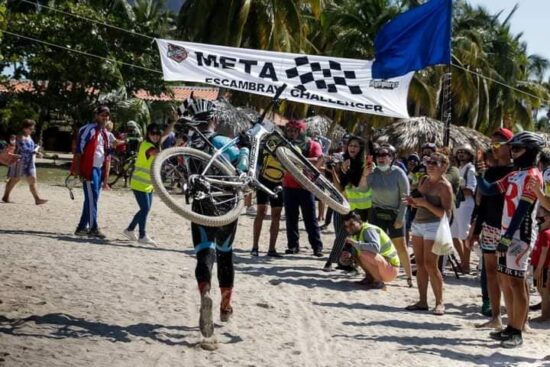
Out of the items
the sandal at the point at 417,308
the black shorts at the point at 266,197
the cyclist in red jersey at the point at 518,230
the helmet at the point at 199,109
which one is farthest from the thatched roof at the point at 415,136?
the helmet at the point at 199,109

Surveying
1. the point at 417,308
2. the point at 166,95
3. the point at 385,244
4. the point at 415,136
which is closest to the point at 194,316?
the point at 417,308

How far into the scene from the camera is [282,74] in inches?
437

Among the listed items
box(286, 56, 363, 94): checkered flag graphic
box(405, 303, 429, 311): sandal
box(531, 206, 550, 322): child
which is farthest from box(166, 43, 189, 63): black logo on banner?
box(531, 206, 550, 322): child

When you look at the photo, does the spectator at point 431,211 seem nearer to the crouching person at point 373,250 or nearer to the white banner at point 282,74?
the crouching person at point 373,250

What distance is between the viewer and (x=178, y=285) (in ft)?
28.4

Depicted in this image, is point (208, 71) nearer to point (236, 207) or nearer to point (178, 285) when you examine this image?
point (178, 285)

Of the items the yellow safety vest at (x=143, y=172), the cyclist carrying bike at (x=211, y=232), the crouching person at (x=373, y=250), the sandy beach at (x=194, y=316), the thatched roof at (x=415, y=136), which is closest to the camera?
the sandy beach at (x=194, y=316)

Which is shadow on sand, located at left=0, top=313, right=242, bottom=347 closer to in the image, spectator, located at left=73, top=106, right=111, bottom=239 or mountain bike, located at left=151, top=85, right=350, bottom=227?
mountain bike, located at left=151, top=85, right=350, bottom=227

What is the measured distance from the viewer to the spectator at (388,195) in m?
9.98

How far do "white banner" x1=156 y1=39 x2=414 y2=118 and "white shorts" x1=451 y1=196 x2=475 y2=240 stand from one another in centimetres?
158

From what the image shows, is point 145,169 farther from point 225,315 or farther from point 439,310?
point 439,310

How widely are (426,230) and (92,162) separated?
521 centimetres

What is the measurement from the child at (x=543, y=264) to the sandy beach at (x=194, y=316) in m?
0.36

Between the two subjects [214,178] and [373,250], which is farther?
[373,250]
